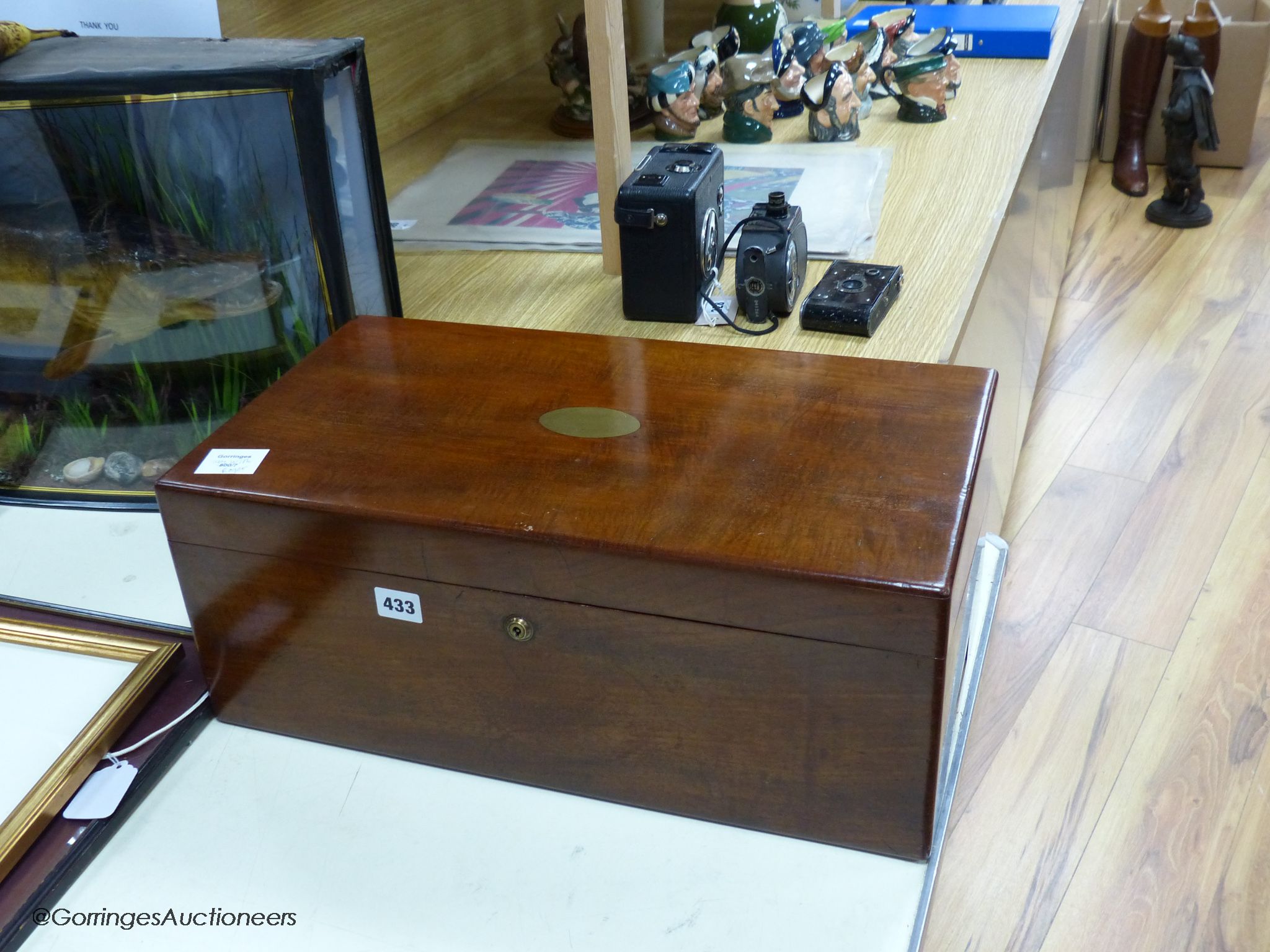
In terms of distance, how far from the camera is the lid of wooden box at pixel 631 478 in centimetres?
55

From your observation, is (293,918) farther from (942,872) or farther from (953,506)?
(942,872)

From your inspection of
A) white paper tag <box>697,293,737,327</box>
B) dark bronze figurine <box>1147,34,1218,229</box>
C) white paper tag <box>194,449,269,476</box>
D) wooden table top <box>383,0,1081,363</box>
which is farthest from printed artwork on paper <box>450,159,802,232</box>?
dark bronze figurine <box>1147,34,1218,229</box>

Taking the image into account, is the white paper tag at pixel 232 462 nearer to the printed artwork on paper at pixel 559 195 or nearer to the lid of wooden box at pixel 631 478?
the lid of wooden box at pixel 631 478

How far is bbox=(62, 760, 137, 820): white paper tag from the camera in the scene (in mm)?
643

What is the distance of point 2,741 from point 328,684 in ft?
0.64

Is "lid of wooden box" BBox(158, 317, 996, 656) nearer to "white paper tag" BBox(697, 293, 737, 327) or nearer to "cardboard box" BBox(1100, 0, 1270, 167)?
"white paper tag" BBox(697, 293, 737, 327)

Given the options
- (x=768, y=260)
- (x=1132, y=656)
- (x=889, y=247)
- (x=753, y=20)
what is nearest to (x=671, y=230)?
(x=768, y=260)

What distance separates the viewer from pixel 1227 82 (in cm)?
243

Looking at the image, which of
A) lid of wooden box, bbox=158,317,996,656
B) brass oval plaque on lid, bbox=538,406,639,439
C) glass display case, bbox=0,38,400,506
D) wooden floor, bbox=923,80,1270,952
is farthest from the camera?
wooden floor, bbox=923,80,1270,952

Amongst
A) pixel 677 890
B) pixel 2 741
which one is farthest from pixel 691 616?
pixel 2 741

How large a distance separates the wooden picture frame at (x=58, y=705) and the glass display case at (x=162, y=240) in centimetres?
17

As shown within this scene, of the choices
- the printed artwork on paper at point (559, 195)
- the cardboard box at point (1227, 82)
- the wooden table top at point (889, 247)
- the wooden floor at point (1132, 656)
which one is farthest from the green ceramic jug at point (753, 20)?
the cardboard box at point (1227, 82)

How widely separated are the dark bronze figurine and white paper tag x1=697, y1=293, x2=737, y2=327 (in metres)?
1.76

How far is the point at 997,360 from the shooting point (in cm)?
121
